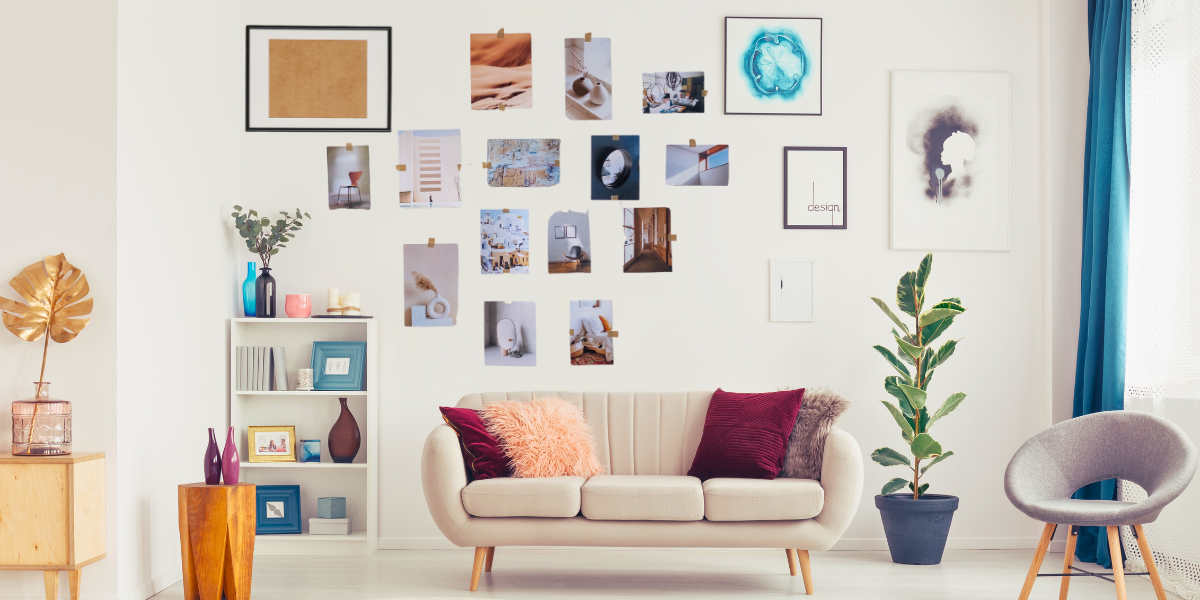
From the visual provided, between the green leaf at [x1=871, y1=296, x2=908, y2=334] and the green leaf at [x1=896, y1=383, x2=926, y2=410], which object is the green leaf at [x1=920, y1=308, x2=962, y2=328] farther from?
the green leaf at [x1=896, y1=383, x2=926, y2=410]

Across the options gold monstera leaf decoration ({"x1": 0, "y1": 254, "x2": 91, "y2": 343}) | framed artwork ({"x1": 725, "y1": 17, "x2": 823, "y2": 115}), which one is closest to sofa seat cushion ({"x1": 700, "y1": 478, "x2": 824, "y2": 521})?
framed artwork ({"x1": 725, "y1": 17, "x2": 823, "y2": 115})

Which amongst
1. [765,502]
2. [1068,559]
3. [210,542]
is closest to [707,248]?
[765,502]

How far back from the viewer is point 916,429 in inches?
150

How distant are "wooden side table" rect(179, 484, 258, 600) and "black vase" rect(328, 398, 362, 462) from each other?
3.00 ft

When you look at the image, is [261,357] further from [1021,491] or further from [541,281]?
[1021,491]

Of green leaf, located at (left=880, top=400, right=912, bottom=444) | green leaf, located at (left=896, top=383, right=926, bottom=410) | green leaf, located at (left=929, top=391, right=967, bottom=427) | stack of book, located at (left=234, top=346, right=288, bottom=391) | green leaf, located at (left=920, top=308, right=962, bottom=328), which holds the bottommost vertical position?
green leaf, located at (left=880, top=400, right=912, bottom=444)

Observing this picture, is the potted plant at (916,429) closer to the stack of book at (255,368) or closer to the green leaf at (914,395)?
the green leaf at (914,395)

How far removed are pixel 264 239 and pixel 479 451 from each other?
64.8 inches

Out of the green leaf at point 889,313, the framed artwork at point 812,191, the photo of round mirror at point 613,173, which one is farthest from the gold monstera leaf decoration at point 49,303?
the green leaf at point 889,313

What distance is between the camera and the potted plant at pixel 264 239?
3969 millimetres

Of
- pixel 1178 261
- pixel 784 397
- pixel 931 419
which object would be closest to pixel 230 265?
pixel 784 397

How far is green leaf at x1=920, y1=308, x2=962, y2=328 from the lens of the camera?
372 cm

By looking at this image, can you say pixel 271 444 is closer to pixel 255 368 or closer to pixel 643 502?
pixel 255 368

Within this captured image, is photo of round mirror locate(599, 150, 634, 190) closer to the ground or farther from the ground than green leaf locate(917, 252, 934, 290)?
farther from the ground
